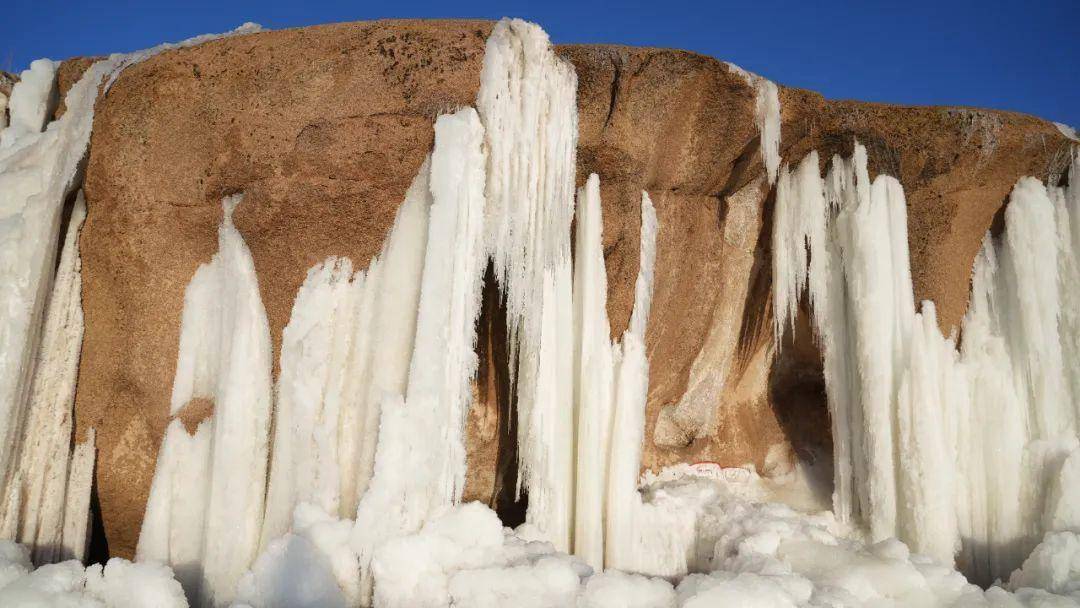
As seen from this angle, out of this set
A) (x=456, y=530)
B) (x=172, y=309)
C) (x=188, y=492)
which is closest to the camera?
(x=456, y=530)

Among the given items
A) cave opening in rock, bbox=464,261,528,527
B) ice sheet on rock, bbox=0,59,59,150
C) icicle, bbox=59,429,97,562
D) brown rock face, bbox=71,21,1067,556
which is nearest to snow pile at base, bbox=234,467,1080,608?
cave opening in rock, bbox=464,261,528,527

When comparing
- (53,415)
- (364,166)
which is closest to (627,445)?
(364,166)

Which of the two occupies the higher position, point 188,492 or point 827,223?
point 827,223

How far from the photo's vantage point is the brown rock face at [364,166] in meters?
6.08

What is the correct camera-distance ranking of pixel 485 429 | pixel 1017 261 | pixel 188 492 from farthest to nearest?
pixel 1017 261 → pixel 485 429 → pixel 188 492

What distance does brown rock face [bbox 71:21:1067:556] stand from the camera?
20.0 feet

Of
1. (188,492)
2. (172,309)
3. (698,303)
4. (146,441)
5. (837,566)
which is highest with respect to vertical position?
(698,303)

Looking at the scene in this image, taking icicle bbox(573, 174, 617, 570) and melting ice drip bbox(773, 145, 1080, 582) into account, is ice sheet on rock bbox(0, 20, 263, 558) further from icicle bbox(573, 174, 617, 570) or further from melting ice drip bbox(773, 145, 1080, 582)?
melting ice drip bbox(773, 145, 1080, 582)

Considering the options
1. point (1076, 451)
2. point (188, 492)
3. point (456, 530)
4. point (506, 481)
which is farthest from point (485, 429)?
point (1076, 451)

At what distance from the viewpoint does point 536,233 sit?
6.37 meters

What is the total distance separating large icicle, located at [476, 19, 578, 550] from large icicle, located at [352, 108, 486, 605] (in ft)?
0.98

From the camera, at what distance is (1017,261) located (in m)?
8.02

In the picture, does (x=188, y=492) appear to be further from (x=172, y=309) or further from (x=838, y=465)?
(x=838, y=465)

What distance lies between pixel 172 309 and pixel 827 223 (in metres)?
6.49
